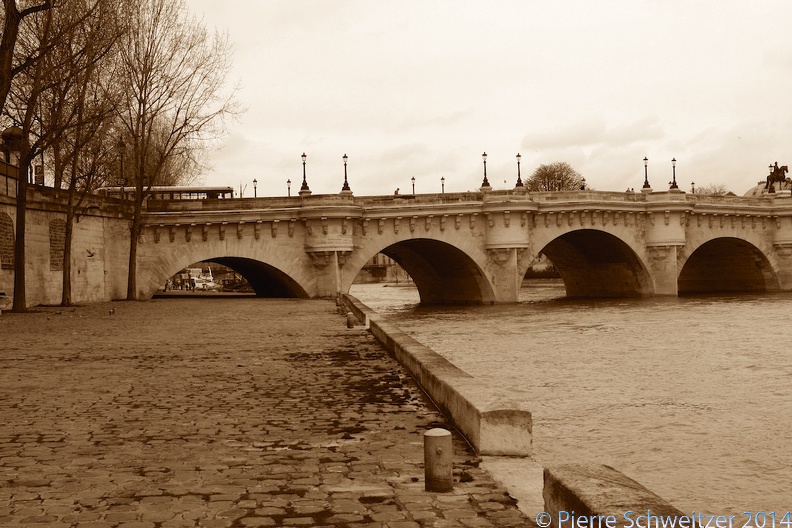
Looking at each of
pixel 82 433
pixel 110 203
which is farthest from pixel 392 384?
pixel 110 203

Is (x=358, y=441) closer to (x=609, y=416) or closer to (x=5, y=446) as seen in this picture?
(x=5, y=446)

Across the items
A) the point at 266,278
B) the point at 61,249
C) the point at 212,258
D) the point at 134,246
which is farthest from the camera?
the point at 266,278

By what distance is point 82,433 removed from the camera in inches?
311

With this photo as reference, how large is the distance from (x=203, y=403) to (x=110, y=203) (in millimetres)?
30822

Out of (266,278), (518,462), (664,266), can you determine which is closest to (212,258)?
(266,278)

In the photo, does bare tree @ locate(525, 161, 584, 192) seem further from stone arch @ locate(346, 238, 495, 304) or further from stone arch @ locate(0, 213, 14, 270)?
stone arch @ locate(0, 213, 14, 270)

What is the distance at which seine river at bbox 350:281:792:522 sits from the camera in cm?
934

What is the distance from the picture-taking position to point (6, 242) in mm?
30203

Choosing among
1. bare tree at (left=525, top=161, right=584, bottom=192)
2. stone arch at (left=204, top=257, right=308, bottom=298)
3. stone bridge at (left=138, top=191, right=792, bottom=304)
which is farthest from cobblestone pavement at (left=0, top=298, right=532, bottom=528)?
bare tree at (left=525, top=161, right=584, bottom=192)

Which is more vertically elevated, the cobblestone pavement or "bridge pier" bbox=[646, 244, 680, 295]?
"bridge pier" bbox=[646, 244, 680, 295]

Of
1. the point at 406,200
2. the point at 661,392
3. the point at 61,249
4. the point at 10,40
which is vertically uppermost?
the point at 10,40

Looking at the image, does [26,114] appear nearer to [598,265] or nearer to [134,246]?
[134,246]

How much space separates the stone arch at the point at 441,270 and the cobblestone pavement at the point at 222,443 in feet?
95.5

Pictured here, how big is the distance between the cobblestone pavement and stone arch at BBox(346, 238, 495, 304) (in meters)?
29.1
